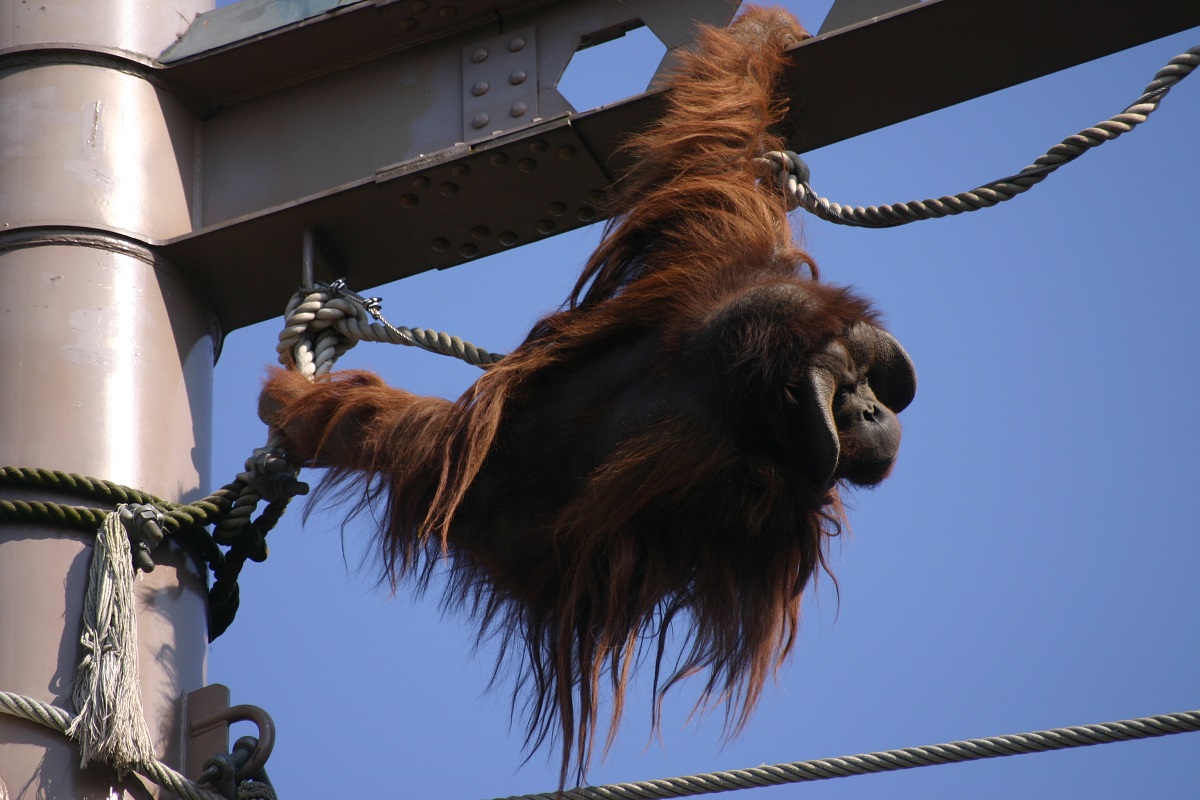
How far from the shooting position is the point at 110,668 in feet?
10.2

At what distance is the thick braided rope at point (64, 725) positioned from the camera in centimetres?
300

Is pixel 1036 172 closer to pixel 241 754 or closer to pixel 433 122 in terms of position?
pixel 433 122

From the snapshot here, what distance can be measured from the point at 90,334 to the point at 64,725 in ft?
2.39

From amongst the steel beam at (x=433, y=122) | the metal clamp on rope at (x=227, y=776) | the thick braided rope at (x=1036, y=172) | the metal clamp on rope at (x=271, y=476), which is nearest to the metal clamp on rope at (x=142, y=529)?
the metal clamp on rope at (x=271, y=476)

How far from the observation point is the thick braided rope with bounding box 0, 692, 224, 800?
2998 millimetres

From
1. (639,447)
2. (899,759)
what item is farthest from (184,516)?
(899,759)

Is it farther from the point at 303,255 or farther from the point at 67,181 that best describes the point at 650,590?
the point at 67,181

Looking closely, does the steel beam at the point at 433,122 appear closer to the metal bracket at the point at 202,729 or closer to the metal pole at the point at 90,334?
the metal pole at the point at 90,334

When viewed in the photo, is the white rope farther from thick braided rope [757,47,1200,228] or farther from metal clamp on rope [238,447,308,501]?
thick braided rope [757,47,1200,228]

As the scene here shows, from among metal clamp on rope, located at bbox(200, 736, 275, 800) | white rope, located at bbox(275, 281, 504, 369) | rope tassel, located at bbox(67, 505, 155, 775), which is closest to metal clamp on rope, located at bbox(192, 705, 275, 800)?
metal clamp on rope, located at bbox(200, 736, 275, 800)

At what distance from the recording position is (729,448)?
9.73ft

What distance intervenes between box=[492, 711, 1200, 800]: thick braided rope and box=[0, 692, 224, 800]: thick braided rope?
0.58m

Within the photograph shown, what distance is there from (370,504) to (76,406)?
55 centimetres

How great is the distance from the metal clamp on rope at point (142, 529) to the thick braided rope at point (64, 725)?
0.31 metres
